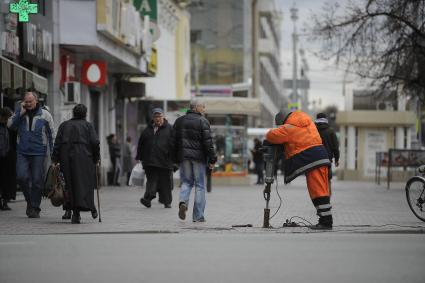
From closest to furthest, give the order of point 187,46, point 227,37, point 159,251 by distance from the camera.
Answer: point 159,251 < point 187,46 < point 227,37

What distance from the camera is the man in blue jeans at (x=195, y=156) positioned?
15.0 meters

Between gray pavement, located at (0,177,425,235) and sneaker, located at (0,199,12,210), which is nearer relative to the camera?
gray pavement, located at (0,177,425,235)

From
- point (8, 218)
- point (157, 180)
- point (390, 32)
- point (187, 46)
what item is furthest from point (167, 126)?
point (187, 46)

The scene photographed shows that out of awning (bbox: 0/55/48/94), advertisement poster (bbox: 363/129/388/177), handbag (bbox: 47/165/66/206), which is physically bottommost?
advertisement poster (bbox: 363/129/388/177)

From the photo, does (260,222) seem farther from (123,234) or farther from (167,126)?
(167,126)

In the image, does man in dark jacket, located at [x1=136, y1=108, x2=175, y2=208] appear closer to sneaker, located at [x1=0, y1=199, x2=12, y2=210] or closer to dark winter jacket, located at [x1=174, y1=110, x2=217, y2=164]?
sneaker, located at [x1=0, y1=199, x2=12, y2=210]

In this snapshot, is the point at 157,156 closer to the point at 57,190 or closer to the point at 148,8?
the point at 57,190

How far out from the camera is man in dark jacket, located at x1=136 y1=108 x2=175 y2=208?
62.8 feet

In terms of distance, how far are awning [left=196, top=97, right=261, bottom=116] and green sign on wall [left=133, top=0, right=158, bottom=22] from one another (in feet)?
17.1

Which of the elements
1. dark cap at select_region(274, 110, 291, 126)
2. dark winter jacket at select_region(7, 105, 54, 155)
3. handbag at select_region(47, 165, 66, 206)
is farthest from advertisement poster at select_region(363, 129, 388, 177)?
handbag at select_region(47, 165, 66, 206)

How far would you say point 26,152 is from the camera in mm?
15711

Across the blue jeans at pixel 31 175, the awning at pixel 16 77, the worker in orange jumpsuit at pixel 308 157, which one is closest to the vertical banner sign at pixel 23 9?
the awning at pixel 16 77

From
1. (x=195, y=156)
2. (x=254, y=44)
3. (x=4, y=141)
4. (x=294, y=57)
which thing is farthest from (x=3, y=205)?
(x=254, y=44)

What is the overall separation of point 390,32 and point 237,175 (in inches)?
324
